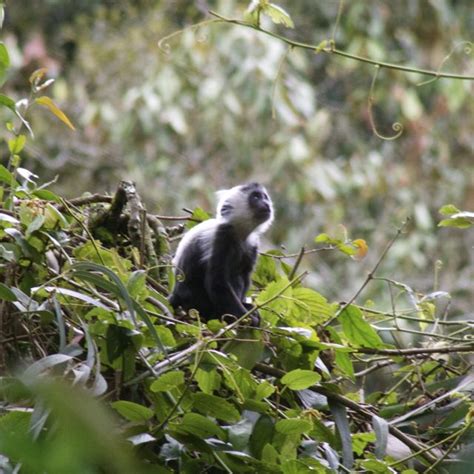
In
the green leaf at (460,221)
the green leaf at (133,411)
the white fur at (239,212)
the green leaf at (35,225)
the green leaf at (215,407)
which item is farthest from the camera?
the white fur at (239,212)

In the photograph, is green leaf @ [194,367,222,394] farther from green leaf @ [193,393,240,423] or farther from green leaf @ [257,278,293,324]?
green leaf @ [257,278,293,324]

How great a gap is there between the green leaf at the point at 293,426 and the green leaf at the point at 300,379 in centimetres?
10

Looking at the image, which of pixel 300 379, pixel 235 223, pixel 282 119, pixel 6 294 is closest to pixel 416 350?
pixel 300 379

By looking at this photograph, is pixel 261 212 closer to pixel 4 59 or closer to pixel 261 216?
pixel 261 216

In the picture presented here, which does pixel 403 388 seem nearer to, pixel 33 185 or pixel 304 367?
pixel 304 367

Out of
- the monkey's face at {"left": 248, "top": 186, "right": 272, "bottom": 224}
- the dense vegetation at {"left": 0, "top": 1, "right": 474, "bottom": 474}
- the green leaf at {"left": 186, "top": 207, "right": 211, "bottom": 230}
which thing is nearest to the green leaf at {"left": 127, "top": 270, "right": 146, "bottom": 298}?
the dense vegetation at {"left": 0, "top": 1, "right": 474, "bottom": 474}

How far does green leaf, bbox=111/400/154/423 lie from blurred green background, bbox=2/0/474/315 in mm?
5969

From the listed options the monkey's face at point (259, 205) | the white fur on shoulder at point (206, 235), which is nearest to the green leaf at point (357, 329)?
the white fur on shoulder at point (206, 235)

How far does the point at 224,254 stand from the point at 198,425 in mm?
1796

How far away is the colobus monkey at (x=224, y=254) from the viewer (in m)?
2.94

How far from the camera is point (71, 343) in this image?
4.82 ft

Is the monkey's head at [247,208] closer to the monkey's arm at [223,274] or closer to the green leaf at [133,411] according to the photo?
the monkey's arm at [223,274]

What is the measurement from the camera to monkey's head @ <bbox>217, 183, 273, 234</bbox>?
342cm

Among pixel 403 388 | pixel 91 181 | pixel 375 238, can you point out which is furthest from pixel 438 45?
pixel 403 388
